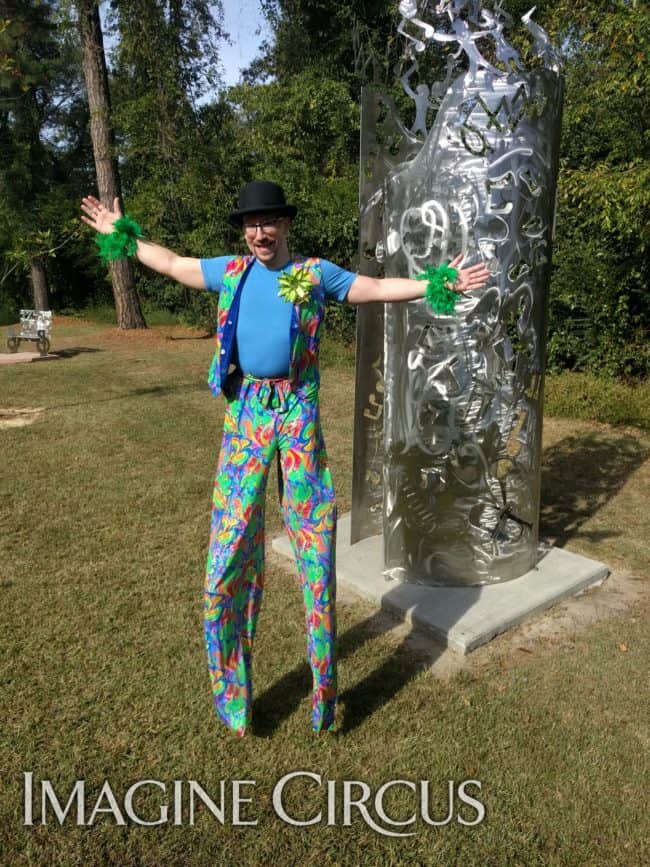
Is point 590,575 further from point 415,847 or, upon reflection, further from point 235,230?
point 235,230

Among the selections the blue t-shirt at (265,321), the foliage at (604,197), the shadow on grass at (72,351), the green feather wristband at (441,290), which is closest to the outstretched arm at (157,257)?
the blue t-shirt at (265,321)

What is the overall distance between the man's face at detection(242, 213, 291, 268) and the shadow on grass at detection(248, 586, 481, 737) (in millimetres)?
1908

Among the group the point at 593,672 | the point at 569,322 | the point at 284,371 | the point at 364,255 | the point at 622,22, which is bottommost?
the point at 593,672

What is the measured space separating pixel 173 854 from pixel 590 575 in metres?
2.86

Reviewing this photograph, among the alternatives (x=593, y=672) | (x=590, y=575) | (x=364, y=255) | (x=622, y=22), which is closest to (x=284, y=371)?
(x=364, y=255)

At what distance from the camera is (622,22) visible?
21.7 feet

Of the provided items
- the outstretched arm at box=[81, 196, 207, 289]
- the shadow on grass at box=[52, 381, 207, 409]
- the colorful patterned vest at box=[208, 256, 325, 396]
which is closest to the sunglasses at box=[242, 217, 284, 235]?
the colorful patterned vest at box=[208, 256, 325, 396]

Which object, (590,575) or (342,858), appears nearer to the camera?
(342,858)

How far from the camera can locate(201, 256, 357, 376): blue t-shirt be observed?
2.64 m

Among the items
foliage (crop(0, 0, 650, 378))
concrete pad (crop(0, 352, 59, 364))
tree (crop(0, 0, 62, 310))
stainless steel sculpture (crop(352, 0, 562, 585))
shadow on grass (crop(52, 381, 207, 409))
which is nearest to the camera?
stainless steel sculpture (crop(352, 0, 562, 585))

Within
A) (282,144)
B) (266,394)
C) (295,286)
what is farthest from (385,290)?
(282,144)

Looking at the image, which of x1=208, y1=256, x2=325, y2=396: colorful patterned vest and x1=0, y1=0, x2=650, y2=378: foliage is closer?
x1=208, y1=256, x2=325, y2=396: colorful patterned vest

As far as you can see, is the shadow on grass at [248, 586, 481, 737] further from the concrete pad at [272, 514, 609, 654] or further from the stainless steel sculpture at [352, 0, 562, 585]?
the stainless steel sculpture at [352, 0, 562, 585]

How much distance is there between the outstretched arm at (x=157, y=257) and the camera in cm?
277
